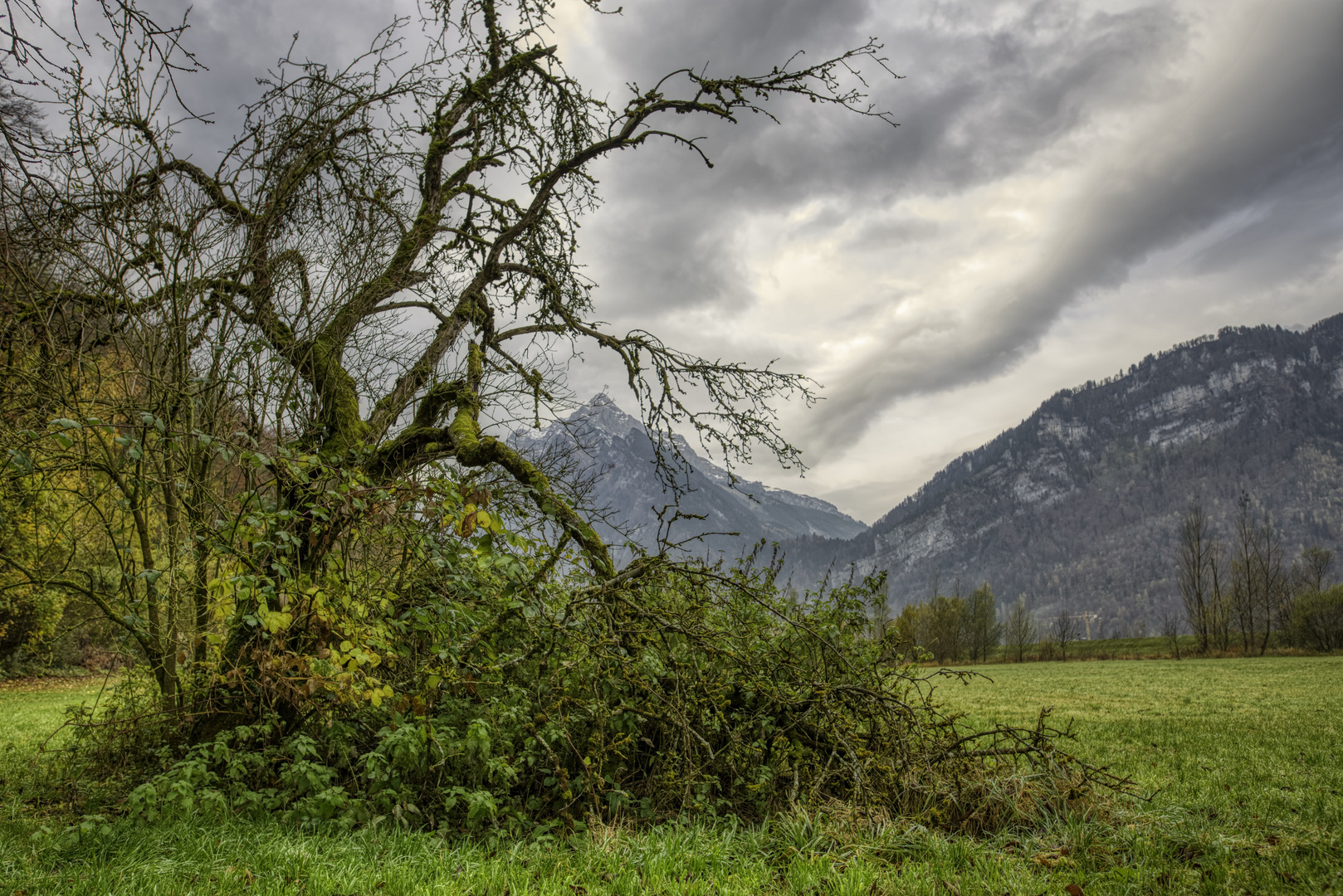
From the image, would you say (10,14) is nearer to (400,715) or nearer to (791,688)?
(400,715)

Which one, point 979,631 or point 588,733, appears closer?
point 588,733

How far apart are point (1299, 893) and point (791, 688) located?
2.99m

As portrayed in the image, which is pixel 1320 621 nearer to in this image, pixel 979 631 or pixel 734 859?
pixel 979 631

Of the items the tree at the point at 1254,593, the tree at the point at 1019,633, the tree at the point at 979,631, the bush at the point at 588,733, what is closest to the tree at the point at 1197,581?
the tree at the point at 1254,593

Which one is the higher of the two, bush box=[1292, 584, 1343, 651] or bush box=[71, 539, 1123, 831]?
bush box=[71, 539, 1123, 831]

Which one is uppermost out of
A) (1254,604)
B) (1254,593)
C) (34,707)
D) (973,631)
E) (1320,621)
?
(1254,593)

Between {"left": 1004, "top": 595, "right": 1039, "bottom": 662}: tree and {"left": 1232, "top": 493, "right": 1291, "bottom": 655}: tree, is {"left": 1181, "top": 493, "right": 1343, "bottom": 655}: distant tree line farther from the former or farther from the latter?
{"left": 1004, "top": 595, "right": 1039, "bottom": 662}: tree

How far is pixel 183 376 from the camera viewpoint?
16.4ft

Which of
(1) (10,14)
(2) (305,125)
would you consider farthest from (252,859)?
(2) (305,125)

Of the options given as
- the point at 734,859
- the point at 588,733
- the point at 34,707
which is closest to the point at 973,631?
the point at 34,707

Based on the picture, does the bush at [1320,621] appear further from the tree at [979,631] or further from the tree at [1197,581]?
the tree at [979,631]

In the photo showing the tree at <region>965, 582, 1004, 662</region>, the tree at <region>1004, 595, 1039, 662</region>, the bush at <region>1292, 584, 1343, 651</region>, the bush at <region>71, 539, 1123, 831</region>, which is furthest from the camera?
the tree at <region>965, 582, 1004, 662</region>

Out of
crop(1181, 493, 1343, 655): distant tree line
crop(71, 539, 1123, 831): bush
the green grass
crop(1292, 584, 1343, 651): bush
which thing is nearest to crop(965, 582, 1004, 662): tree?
crop(1181, 493, 1343, 655): distant tree line

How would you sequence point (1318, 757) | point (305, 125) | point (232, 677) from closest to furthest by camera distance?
point (232, 677), point (305, 125), point (1318, 757)
